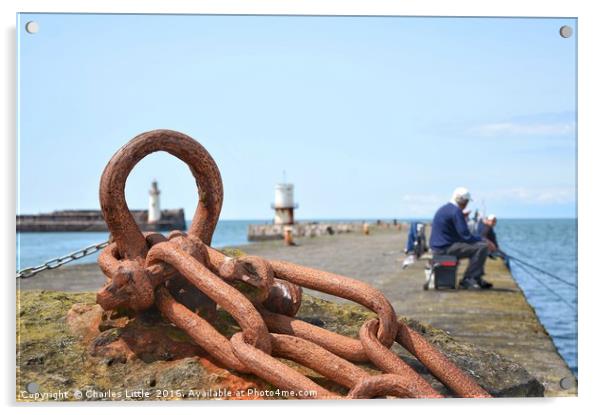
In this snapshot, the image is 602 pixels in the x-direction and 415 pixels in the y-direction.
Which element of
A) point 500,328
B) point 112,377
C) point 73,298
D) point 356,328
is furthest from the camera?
point 500,328

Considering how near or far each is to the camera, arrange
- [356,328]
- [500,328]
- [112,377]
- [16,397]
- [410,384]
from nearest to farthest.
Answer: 1. [410,384]
2. [112,377]
3. [16,397]
4. [356,328]
5. [500,328]

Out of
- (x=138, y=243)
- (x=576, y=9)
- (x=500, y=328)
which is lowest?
(x=500, y=328)

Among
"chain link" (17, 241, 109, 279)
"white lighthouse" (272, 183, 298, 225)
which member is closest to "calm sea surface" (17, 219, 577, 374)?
"chain link" (17, 241, 109, 279)

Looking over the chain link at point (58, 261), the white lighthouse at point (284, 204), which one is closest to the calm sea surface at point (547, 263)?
the chain link at point (58, 261)

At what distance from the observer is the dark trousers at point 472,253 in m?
9.30

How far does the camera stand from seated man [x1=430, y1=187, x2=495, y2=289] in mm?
9008

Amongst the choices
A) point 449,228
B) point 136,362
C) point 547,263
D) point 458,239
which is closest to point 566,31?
point 136,362

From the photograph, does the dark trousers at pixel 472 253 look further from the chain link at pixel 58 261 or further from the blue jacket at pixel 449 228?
the chain link at pixel 58 261

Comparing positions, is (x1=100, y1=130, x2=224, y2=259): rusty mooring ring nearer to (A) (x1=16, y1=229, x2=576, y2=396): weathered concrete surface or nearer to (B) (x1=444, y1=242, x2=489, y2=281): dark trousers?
(A) (x1=16, y1=229, x2=576, y2=396): weathered concrete surface

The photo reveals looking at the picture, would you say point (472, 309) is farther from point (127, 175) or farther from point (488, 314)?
point (127, 175)

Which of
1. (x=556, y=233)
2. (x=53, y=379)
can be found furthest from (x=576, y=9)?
(x=556, y=233)
